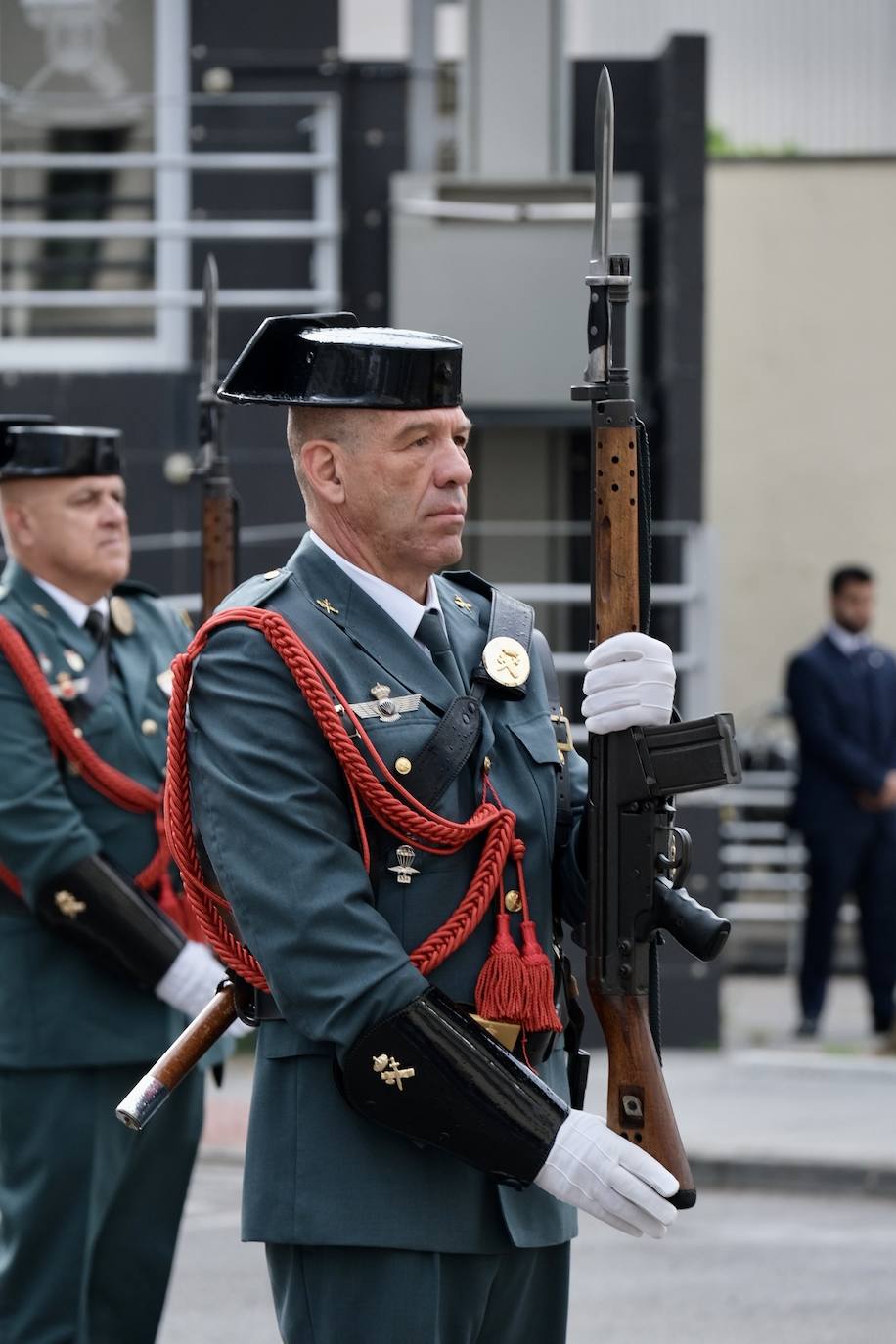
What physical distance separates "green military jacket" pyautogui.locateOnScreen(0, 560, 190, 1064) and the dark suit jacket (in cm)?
530

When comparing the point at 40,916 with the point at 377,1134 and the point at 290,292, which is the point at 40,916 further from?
the point at 290,292

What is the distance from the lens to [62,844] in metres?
4.66

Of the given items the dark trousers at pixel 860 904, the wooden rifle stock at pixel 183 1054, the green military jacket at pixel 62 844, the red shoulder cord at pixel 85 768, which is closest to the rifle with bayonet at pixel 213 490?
the green military jacket at pixel 62 844

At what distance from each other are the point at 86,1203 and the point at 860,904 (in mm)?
5970

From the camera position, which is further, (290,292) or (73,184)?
(73,184)

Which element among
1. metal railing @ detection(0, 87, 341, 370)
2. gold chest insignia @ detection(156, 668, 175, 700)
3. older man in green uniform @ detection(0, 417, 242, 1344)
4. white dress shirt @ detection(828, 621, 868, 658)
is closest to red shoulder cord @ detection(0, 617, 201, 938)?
older man in green uniform @ detection(0, 417, 242, 1344)

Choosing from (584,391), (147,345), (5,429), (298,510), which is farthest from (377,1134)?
(147,345)

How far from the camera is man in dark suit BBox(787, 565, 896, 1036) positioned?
32.4 feet

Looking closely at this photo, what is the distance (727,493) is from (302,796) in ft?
47.6

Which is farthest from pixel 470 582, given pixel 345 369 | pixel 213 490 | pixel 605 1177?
pixel 213 490

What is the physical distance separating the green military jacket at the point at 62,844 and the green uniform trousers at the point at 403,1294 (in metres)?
1.54

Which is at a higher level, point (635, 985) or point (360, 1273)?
point (635, 985)

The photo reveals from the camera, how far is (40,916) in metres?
4.75

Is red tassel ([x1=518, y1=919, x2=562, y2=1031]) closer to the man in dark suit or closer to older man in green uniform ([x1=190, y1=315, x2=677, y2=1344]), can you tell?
older man in green uniform ([x1=190, y1=315, x2=677, y2=1344])
